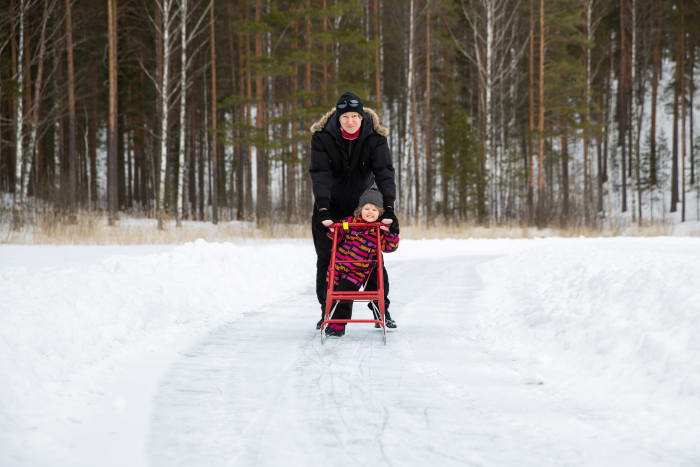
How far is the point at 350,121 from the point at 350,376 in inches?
98.5

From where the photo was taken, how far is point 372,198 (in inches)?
204

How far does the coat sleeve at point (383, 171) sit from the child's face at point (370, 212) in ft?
0.48

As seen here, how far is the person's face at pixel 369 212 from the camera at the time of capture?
5.10 metres

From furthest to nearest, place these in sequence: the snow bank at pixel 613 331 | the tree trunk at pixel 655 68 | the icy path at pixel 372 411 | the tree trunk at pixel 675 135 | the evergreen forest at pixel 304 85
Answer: the tree trunk at pixel 655 68 < the tree trunk at pixel 675 135 < the evergreen forest at pixel 304 85 < the snow bank at pixel 613 331 < the icy path at pixel 372 411

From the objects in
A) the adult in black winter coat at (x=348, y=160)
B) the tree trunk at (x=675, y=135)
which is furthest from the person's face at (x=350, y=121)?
the tree trunk at (x=675, y=135)

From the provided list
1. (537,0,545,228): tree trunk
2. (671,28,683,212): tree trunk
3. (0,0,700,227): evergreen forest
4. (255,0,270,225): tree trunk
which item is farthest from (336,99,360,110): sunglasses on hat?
(671,28,683,212): tree trunk

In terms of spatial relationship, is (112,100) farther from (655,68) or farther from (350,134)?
(655,68)

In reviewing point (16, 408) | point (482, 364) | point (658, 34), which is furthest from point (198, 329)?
point (658, 34)

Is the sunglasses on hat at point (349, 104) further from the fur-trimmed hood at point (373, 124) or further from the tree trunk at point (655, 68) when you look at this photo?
the tree trunk at point (655, 68)

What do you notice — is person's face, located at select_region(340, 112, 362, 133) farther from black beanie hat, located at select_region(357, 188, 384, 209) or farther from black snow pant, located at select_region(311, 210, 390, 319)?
black snow pant, located at select_region(311, 210, 390, 319)

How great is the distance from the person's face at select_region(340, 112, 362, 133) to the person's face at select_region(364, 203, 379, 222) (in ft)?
2.50

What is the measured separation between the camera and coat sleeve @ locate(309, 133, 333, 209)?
520 centimetres

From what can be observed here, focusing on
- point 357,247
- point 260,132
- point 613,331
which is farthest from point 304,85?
point 613,331

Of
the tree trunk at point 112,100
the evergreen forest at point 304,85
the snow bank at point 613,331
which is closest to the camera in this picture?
the snow bank at point 613,331
